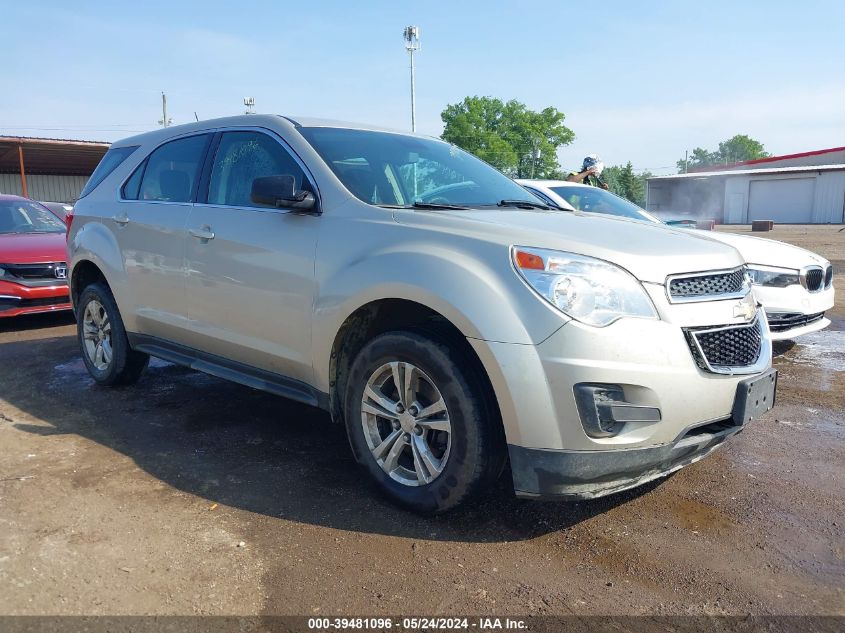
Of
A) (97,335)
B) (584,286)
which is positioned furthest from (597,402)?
(97,335)

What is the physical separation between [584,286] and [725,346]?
27.0 inches

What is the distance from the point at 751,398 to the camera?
2926 mm

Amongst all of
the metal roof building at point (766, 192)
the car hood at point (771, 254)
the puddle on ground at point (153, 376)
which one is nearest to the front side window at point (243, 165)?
the puddle on ground at point (153, 376)

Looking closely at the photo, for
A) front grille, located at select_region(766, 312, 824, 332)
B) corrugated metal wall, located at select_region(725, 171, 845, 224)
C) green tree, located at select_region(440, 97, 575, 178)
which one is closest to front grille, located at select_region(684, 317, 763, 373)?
front grille, located at select_region(766, 312, 824, 332)

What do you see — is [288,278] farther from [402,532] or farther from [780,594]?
[780,594]

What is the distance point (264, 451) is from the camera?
158 inches

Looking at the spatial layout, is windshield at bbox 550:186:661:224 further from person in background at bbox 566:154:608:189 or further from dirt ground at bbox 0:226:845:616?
dirt ground at bbox 0:226:845:616

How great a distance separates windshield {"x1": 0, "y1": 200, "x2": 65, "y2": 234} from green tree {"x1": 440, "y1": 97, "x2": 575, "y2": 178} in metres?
63.7

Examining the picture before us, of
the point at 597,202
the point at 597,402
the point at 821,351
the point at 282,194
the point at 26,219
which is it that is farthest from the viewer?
the point at 26,219

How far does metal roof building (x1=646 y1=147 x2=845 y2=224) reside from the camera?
147 feet

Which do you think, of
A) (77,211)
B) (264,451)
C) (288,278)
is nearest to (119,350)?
(77,211)

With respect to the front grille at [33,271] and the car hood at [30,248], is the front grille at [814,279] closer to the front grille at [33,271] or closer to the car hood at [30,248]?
the front grille at [33,271]

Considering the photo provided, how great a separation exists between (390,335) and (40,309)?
19.7 feet

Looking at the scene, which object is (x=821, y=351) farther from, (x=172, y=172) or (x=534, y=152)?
(x=534, y=152)
